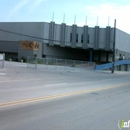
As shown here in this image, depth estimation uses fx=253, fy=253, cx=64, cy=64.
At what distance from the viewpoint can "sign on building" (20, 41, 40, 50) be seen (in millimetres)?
57656

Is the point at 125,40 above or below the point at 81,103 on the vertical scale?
above

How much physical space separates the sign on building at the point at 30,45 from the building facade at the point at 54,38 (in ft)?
1.51

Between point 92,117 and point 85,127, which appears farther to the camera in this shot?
point 92,117

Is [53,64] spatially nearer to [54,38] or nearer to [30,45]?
[30,45]

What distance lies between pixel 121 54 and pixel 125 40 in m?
5.17

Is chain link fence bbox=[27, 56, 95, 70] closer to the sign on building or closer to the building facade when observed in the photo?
the sign on building

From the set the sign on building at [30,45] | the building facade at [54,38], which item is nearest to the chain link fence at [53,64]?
the sign on building at [30,45]

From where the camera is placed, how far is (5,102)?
951 cm

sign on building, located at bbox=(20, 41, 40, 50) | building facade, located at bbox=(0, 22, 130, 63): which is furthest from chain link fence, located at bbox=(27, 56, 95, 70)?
building facade, located at bbox=(0, 22, 130, 63)

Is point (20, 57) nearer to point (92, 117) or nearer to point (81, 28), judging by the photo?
point (81, 28)

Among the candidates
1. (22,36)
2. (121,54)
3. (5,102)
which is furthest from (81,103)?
(121,54)

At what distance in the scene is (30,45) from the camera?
57.6m

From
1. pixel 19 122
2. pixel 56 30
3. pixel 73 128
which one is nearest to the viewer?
pixel 73 128

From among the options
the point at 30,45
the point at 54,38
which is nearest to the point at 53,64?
the point at 30,45
